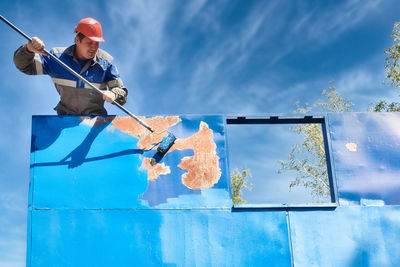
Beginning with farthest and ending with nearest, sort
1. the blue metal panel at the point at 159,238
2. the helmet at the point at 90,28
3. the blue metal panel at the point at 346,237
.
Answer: the helmet at the point at 90,28 < the blue metal panel at the point at 346,237 < the blue metal panel at the point at 159,238

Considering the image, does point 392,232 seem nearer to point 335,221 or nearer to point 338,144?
point 335,221

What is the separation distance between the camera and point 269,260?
4.34 meters

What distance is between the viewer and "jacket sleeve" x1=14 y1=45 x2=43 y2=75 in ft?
15.4

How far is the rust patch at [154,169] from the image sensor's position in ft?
15.1

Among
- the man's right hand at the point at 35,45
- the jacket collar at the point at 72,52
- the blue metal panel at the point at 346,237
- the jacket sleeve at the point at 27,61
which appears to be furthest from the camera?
the jacket collar at the point at 72,52

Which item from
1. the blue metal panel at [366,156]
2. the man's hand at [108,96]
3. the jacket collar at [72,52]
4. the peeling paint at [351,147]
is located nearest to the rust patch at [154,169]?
the man's hand at [108,96]

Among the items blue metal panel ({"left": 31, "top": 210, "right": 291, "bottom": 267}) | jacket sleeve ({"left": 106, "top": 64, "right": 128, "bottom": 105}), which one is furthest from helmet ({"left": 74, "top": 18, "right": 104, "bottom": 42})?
blue metal panel ({"left": 31, "top": 210, "right": 291, "bottom": 267})

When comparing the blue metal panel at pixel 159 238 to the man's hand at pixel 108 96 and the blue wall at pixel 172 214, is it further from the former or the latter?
the man's hand at pixel 108 96

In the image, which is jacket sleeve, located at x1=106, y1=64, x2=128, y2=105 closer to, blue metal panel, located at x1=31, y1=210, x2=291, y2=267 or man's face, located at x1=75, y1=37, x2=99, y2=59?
man's face, located at x1=75, y1=37, x2=99, y2=59

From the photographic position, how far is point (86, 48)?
4.95 m

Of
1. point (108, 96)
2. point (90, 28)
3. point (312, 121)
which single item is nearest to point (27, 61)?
point (90, 28)

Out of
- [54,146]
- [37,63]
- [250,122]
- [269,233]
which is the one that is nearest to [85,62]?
[37,63]

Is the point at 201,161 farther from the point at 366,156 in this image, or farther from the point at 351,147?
the point at 366,156

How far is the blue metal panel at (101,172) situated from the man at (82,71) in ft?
1.27
